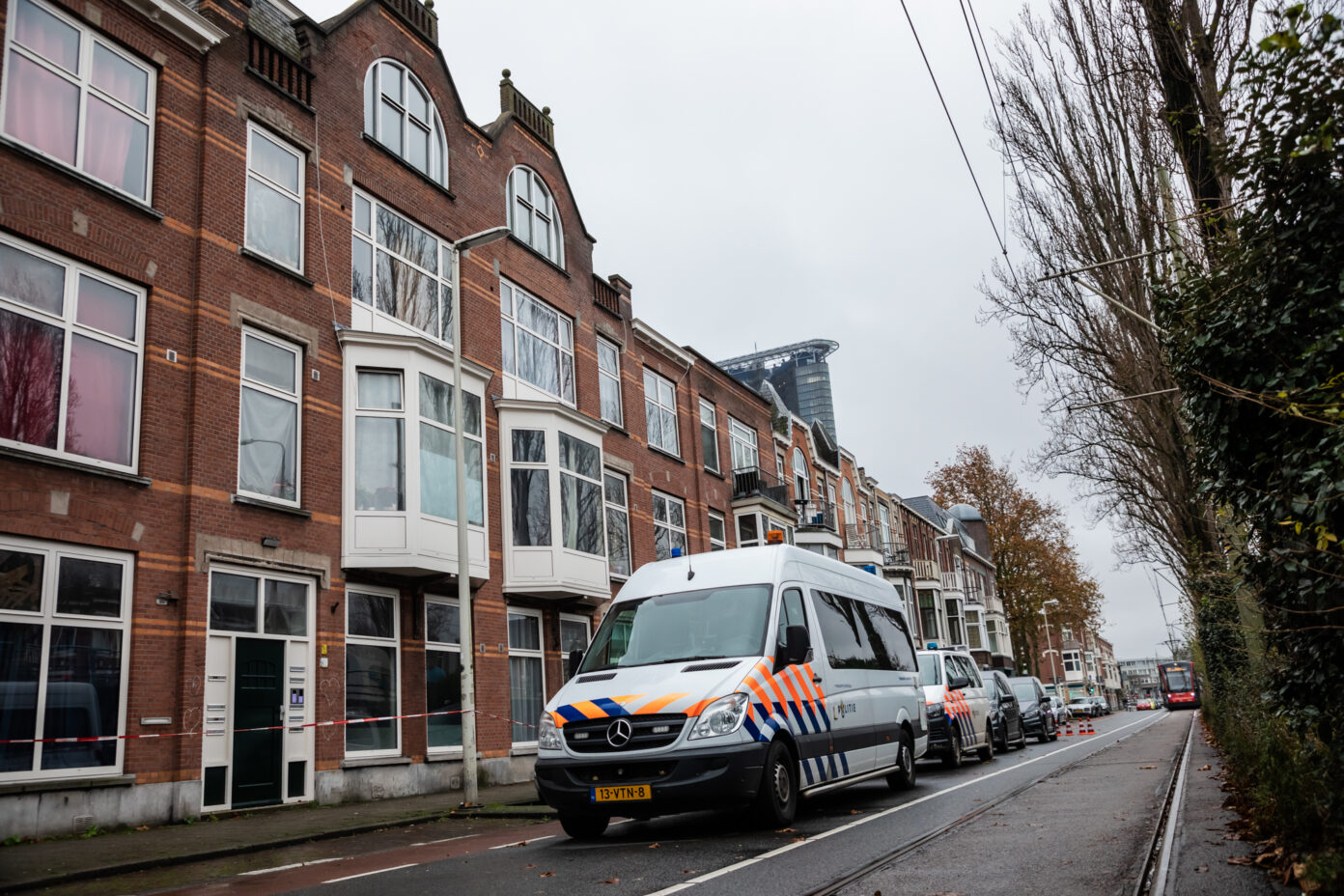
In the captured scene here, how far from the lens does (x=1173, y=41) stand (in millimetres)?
11094

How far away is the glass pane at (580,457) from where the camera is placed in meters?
21.5

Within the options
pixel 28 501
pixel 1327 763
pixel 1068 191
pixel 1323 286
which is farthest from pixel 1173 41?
pixel 28 501

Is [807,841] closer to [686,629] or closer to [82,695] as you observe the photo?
[686,629]

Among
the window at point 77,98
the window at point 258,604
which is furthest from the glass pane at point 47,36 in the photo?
the window at point 258,604

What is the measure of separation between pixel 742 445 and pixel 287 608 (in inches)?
856

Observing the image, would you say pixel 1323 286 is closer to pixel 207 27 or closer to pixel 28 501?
pixel 28 501

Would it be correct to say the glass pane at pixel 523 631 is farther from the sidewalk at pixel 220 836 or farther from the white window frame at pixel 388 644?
the sidewalk at pixel 220 836

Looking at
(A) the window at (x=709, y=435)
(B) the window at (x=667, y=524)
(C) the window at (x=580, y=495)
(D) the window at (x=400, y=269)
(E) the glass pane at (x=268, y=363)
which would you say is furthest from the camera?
(A) the window at (x=709, y=435)

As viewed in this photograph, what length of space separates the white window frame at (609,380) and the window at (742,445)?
25.2 ft

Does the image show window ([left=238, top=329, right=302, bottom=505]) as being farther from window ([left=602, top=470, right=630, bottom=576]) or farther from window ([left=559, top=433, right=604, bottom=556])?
window ([left=602, top=470, right=630, bottom=576])

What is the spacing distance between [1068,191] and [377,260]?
38.6 feet

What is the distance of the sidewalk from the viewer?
8.72m

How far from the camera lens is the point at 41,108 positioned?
41.6 ft

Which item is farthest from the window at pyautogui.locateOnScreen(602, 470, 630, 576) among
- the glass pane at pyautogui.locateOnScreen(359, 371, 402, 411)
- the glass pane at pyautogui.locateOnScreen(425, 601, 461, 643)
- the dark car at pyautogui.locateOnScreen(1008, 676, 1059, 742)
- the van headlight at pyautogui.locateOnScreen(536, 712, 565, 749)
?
the van headlight at pyautogui.locateOnScreen(536, 712, 565, 749)
